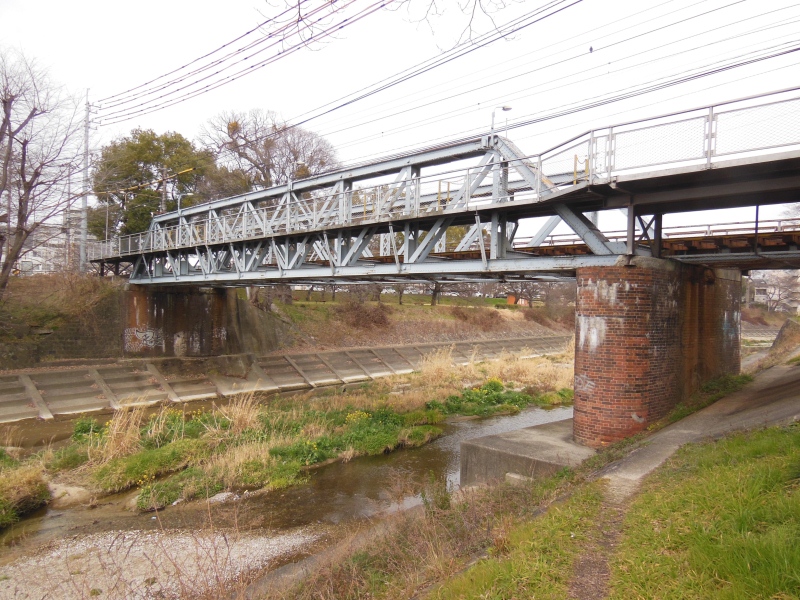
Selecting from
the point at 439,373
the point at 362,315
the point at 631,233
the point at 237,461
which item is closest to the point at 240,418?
the point at 237,461

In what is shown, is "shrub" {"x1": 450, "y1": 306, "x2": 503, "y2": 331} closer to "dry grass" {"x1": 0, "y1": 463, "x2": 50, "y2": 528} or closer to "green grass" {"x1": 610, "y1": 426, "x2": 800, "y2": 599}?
"dry grass" {"x1": 0, "y1": 463, "x2": 50, "y2": 528}

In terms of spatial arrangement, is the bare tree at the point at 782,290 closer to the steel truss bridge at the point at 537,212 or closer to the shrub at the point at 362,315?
the shrub at the point at 362,315

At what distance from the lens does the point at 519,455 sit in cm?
930

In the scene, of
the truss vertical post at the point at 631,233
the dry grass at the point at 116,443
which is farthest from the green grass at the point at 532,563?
the dry grass at the point at 116,443

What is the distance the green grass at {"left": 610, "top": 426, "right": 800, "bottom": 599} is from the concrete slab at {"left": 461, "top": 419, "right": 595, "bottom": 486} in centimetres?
262

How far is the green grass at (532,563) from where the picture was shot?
164 inches

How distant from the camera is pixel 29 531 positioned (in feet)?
29.7

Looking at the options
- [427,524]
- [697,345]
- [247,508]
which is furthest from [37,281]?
[697,345]

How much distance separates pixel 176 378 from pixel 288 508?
50.0 ft

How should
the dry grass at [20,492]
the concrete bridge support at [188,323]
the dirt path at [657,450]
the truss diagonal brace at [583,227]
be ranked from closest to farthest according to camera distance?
the dirt path at [657,450]
the dry grass at [20,492]
the truss diagonal brace at [583,227]
the concrete bridge support at [188,323]

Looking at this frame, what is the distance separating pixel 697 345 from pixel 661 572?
9598 mm

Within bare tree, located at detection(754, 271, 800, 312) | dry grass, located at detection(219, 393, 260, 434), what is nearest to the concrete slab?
dry grass, located at detection(219, 393, 260, 434)

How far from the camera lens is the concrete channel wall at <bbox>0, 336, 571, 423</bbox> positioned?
61.3 feet

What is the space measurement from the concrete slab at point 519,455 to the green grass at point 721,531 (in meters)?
2.62
